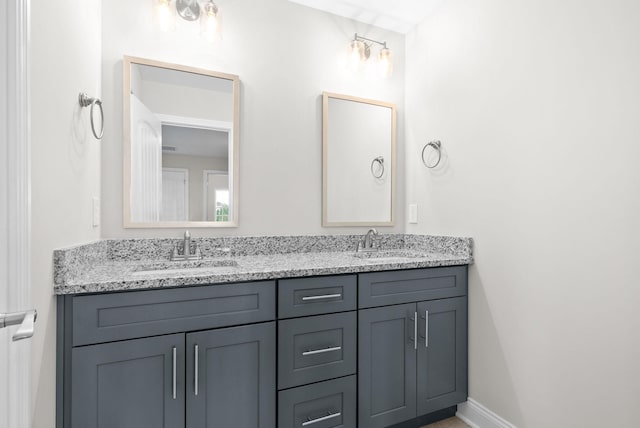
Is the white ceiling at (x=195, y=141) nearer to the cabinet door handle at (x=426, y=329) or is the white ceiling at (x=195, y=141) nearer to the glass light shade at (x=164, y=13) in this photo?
the glass light shade at (x=164, y=13)

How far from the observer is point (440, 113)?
2.13m

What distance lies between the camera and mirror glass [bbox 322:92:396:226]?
7.24ft

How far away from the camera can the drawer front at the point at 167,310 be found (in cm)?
116

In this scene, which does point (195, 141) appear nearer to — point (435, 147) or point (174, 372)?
point (174, 372)

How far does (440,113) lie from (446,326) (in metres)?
1.30

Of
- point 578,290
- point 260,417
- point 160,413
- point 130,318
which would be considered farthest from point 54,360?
point 578,290

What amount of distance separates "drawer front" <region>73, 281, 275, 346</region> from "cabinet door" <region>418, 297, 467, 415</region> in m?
0.87

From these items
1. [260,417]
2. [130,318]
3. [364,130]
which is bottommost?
[260,417]

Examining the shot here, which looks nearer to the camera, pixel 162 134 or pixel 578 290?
pixel 578 290

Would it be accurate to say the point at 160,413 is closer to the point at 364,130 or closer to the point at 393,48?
the point at 364,130

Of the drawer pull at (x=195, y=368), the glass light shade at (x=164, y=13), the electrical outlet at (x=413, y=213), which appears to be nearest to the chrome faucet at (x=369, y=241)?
the electrical outlet at (x=413, y=213)

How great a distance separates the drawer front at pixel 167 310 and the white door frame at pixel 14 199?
28cm

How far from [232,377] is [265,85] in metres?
1.60

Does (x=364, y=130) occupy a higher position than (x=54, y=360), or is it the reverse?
(x=364, y=130)
